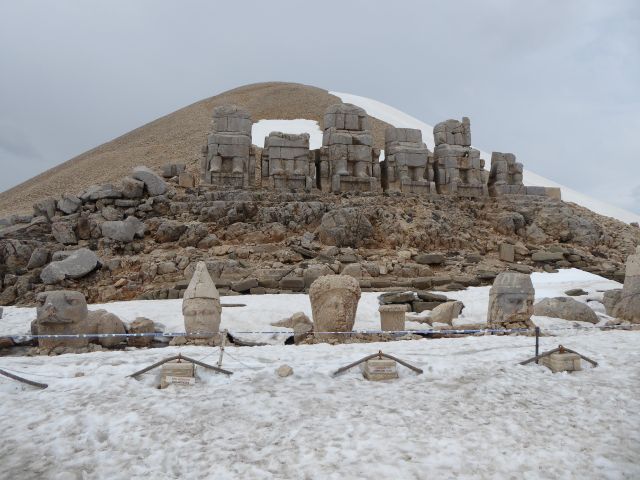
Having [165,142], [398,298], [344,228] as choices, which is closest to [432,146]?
[165,142]

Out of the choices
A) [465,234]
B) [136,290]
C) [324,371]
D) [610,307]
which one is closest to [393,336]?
[324,371]

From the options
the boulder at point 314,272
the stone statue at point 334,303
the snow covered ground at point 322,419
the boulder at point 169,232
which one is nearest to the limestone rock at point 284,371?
the snow covered ground at point 322,419

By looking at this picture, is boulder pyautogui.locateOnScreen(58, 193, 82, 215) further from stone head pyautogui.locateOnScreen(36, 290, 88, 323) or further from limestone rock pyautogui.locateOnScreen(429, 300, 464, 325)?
limestone rock pyautogui.locateOnScreen(429, 300, 464, 325)

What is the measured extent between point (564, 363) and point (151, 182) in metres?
14.7

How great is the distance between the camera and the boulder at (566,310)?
35.5ft

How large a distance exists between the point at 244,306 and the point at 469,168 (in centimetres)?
1214

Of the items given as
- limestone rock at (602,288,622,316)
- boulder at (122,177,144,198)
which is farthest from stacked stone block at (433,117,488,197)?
boulder at (122,177,144,198)

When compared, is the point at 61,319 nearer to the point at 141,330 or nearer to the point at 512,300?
the point at 141,330

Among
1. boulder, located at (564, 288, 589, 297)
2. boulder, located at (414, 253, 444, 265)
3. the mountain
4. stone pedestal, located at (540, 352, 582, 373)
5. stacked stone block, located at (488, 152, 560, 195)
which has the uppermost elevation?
the mountain

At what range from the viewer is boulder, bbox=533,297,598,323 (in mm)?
10812

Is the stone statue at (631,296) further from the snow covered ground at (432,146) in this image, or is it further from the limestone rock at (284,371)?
the snow covered ground at (432,146)

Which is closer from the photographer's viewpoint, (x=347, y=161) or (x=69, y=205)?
(x=69, y=205)

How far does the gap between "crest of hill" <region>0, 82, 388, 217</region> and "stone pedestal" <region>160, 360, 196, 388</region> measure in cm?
2587

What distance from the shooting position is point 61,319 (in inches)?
338
